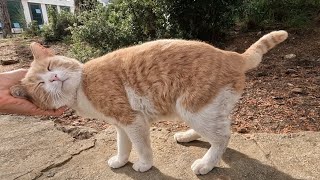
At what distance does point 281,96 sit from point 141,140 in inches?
74.1

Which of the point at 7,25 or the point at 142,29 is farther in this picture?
the point at 7,25

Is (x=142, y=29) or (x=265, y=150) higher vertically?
(x=142, y=29)

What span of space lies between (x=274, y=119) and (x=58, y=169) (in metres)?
2.01

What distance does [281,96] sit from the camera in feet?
11.4

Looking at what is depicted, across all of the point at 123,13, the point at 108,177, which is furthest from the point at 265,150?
the point at 123,13

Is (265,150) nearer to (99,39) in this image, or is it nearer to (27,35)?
(99,39)

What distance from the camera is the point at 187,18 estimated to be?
208 inches

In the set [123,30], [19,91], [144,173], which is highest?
[19,91]

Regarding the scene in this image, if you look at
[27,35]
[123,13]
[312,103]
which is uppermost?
[123,13]

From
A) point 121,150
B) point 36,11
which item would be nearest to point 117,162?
point 121,150

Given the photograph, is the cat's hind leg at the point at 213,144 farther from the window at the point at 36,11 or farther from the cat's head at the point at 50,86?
the window at the point at 36,11

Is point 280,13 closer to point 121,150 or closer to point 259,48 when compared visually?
point 259,48

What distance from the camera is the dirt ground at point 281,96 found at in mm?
3012

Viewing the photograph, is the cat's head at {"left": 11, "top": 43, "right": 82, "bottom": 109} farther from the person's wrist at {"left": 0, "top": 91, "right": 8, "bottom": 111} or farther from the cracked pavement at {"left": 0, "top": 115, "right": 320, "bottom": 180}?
the cracked pavement at {"left": 0, "top": 115, "right": 320, "bottom": 180}
